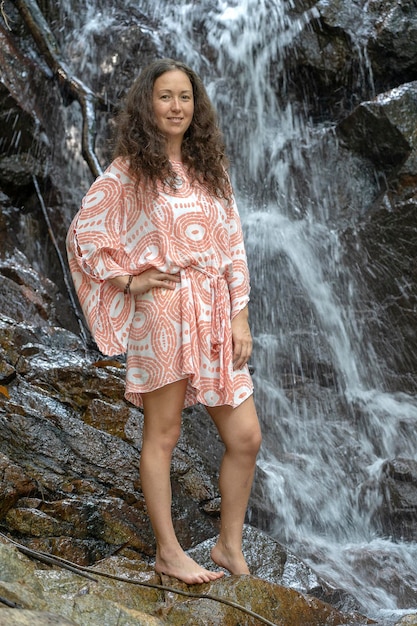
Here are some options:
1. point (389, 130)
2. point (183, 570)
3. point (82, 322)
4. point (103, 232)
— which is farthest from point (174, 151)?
point (389, 130)

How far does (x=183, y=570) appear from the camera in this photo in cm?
320

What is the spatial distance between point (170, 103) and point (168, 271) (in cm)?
68

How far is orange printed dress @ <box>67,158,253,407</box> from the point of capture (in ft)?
10.6

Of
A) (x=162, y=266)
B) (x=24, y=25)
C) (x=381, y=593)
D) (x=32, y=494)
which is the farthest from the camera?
(x=24, y=25)


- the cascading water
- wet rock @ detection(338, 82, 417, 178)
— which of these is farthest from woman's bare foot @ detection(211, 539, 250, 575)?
wet rock @ detection(338, 82, 417, 178)

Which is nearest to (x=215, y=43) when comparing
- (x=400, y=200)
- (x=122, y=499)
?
(x=400, y=200)

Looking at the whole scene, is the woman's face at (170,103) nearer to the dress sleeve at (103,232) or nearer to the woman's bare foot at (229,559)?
the dress sleeve at (103,232)

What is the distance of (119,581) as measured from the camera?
3.02 metres

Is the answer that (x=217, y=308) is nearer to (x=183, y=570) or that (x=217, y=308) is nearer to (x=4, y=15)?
(x=183, y=570)

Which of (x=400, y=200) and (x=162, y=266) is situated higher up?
(x=162, y=266)

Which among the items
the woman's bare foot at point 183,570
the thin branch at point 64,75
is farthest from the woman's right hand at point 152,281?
the thin branch at point 64,75

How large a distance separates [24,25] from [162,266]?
20.5 feet

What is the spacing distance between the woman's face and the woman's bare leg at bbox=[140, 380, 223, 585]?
39.4 inches

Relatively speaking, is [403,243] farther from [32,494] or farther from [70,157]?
[32,494]
